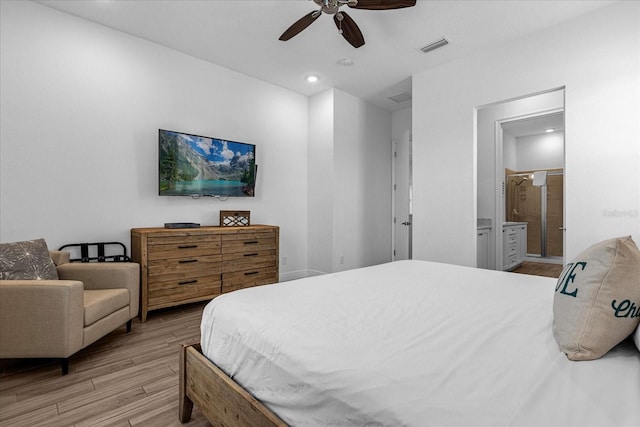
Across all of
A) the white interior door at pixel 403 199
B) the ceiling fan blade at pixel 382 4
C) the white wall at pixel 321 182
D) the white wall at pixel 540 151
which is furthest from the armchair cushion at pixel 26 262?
the white wall at pixel 540 151

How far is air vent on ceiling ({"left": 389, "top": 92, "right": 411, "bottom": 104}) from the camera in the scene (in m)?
4.93

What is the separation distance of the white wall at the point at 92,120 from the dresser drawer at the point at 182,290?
73 centimetres

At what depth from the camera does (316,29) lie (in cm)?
321

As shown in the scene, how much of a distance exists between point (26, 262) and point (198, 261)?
1.35 m

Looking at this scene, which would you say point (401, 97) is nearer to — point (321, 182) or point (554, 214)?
point (321, 182)

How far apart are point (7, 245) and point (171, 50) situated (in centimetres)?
257

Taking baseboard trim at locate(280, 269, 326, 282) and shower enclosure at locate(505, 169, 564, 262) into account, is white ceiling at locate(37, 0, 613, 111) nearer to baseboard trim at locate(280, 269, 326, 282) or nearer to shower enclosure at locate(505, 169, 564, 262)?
baseboard trim at locate(280, 269, 326, 282)

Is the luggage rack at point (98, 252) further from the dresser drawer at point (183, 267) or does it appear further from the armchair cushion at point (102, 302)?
the armchair cushion at point (102, 302)

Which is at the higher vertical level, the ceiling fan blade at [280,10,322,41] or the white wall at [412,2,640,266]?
the ceiling fan blade at [280,10,322,41]

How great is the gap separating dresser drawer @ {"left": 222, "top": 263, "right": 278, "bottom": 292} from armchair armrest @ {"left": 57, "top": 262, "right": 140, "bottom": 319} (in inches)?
40.0

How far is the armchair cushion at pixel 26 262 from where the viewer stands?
2205 millimetres

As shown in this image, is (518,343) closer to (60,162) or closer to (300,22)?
(300,22)

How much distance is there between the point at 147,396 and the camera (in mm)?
1801

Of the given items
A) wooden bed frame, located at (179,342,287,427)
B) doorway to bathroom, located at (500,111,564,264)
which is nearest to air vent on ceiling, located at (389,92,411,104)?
doorway to bathroom, located at (500,111,564,264)
